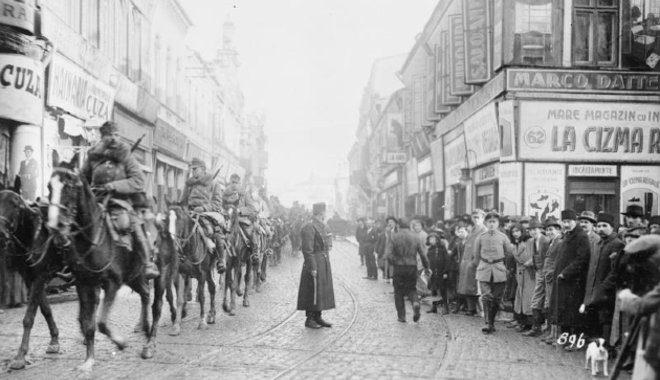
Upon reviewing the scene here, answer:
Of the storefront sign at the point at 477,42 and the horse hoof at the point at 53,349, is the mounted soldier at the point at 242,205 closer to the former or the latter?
the horse hoof at the point at 53,349

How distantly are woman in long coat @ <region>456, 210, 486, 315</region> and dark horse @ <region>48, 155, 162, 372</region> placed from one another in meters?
7.08

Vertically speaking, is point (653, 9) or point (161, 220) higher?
point (653, 9)

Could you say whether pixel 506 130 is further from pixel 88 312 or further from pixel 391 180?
pixel 391 180

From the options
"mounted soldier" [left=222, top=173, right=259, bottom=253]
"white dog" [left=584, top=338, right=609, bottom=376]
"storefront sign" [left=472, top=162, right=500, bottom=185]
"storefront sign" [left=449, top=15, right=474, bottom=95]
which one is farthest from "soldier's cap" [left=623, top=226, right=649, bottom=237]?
"storefront sign" [left=449, top=15, right=474, bottom=95]

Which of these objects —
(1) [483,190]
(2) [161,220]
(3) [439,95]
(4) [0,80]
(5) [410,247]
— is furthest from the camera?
(3) [439,95]

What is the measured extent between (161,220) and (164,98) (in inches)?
878

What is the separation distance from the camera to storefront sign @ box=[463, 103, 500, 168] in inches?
898

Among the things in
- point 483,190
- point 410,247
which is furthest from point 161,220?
point 483,190

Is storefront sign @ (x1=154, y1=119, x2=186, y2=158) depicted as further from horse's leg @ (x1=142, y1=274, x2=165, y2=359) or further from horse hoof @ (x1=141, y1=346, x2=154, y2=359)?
horse hoof @ (x1=141, y1=346, x2=154, y2=359)

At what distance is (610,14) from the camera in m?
21.1

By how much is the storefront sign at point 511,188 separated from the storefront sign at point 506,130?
10.9 inches

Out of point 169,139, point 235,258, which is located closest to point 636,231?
point 235,258

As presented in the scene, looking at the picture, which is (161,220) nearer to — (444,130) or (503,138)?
(503,138)

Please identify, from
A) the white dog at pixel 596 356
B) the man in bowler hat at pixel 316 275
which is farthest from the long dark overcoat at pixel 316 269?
the white dog at pixel 596 356
